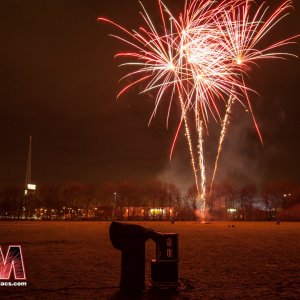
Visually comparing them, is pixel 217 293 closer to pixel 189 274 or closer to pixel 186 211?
pixel 189 274

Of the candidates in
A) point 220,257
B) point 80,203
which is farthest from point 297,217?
point 220,257

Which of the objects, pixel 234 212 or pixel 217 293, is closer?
pixel 217 293

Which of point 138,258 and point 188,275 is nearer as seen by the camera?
point 138,258

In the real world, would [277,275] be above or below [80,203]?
below

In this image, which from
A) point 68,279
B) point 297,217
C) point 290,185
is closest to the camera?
point 68,279

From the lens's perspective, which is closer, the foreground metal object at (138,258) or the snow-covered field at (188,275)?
the snow-covered field at (188,275)

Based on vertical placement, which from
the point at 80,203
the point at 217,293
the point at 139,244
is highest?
the point at 80,203

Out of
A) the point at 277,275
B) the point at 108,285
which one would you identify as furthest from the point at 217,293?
the point at 277,275

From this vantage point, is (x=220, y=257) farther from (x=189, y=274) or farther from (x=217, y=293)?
(x=217, y=293)

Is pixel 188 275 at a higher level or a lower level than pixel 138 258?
lower

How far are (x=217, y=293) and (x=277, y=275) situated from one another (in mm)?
3185

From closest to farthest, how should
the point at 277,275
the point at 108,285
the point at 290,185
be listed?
the point at 108,285, the point at 277,275, the point at 290,185

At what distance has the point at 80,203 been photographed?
11500cm

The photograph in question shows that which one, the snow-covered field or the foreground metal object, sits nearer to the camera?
the snow-covered field
